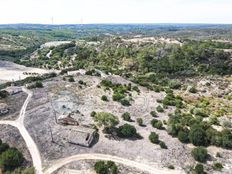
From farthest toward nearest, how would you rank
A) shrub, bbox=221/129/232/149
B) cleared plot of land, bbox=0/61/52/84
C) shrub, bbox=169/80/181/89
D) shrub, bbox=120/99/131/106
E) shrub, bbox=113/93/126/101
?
cleared plot of land, bbox=0/61/52/84, shrub, bbox=169/80/181/89, shrub, bbox=113/93/126/101, shrub, bbox=120/99/131/106, shrub, bbox=221/129/232/149

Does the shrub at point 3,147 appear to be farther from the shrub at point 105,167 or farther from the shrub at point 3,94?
the shrub at point 3,94

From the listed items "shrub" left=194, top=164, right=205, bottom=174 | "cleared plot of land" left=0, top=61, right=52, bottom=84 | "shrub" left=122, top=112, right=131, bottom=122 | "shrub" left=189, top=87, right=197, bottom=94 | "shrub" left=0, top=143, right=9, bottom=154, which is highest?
"shrub" left=122, top=112, right=131, bottom=122

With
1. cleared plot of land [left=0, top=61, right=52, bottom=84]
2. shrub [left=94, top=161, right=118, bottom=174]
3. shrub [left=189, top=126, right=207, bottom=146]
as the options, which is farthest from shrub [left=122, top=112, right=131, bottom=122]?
cleared plot of land [left=0, top=61, right=52, bottom=84]

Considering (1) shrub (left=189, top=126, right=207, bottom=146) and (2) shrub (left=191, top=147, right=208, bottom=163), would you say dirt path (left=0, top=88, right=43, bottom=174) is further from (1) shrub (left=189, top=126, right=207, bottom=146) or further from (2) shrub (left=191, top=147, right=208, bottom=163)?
(1) shrub (left=189, top=126, right=207, bottom=146)

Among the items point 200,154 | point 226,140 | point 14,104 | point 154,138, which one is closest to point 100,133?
point 154,138

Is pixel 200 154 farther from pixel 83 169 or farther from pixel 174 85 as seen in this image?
pixel 174 85

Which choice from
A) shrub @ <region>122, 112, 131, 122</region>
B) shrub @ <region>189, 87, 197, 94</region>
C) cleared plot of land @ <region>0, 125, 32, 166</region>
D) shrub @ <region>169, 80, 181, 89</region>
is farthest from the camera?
shrub @ <region>169, 80, 181, 89</region>

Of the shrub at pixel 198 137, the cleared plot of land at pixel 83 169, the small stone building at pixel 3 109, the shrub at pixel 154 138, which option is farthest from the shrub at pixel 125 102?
the cleared plot of land at pixel 83 169
